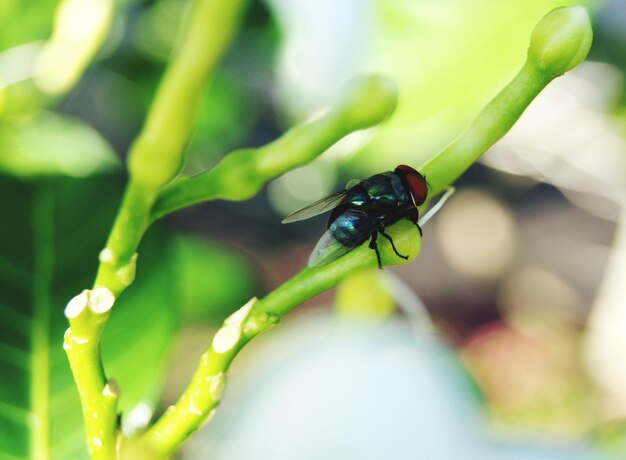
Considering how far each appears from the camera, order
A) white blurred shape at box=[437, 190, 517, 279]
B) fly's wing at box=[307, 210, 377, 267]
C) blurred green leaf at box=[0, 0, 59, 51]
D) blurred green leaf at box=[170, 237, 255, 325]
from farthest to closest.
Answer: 1. white blurred shape at box=[437, 190, 517, 279]
2. blurred green leaf at box=[170, 237, 255, 325]
3. blurred green leaf at box=[0, 0, 59, 51]
4. fly's wing at box=[307, 210, 377, 267]

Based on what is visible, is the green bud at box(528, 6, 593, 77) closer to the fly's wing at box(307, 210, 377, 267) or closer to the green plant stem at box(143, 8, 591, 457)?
the green plant stem at box(143, 8, 591, 457)

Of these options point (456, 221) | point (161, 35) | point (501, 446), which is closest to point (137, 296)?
point (501, 446)

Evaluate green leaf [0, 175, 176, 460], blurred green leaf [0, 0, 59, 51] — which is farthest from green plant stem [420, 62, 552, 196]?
blurred green leaf [0, 0, 59, 51]

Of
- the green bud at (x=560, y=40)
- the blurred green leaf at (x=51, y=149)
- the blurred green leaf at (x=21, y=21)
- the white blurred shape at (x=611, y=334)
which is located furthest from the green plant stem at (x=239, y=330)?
the white blurred shape at (x=611, y=334)

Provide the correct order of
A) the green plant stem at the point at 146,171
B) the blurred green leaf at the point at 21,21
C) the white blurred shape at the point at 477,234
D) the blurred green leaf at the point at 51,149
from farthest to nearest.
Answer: the white blurred shape at the point at 477,234
the blurred green leaf at the point at 21,21
the blurred green leaf at the point at 51,149
the green plant stem at the point at 146,171

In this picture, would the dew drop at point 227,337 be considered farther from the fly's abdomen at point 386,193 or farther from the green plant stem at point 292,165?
the fly's abdomen at point 386,193

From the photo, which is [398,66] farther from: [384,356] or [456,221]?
A: [456,221]
